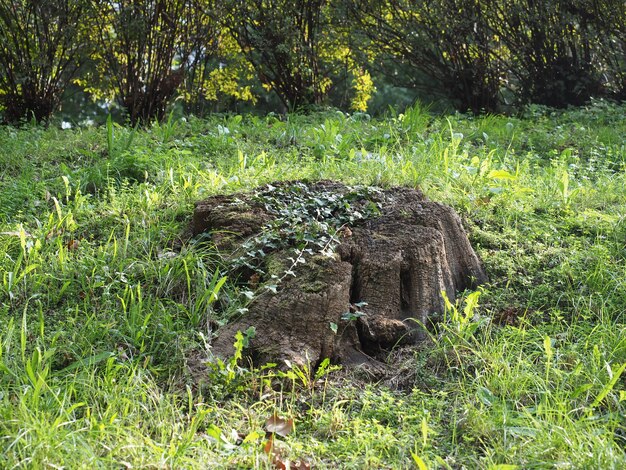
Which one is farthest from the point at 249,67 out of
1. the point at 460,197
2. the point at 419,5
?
the point at 460,197

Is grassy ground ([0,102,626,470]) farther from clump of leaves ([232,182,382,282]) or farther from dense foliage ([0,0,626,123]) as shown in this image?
dense foliage ([0,0,626,123])

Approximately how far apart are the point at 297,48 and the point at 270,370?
6.28 m

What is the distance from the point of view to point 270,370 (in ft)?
10.3

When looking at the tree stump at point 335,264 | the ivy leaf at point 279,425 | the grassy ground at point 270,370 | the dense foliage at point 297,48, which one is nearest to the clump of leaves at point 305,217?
the tree stump at point 335,264

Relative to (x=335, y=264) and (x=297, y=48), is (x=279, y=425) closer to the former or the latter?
(x=335, y=264)

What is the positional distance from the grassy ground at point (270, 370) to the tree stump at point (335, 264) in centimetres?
13

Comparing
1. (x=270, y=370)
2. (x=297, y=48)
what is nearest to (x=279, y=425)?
(x=270, y=370)

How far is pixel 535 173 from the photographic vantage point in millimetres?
5668

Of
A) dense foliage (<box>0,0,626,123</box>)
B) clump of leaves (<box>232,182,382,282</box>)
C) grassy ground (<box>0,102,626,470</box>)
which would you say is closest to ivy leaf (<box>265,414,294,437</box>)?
grassy ground (<box>0,102,626,470</box>)

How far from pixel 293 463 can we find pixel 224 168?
3.18 meters

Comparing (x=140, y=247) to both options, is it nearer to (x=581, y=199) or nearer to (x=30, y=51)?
(x=581, y=199)

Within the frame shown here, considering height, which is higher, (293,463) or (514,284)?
(514,284)

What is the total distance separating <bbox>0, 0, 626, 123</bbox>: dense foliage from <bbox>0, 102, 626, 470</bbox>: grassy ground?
112 inches

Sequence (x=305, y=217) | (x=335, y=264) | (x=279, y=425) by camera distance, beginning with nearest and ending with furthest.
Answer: (x=279, y=425) < (x=335, y=264) < (x=305, y=217)
